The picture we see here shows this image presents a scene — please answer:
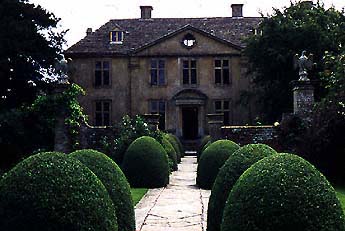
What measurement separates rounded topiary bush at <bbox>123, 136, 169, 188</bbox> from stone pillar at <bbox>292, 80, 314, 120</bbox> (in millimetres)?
6124

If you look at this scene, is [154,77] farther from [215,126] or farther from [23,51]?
[215,126]

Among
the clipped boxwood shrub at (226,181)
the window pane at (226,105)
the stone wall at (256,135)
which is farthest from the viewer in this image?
the window pane at (226,105)

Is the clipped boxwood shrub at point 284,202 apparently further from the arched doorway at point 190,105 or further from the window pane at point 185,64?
the window pane at point 185,64

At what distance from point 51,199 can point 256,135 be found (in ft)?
52.8

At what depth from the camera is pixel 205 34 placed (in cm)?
3884

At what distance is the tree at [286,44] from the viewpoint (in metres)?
30.3

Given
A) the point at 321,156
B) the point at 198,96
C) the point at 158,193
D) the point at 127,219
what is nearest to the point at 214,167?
the point at 158,193

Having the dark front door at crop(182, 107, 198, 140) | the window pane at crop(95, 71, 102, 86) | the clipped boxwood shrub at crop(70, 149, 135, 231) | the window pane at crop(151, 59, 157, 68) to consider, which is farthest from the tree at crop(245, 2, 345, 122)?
the clipped boxwood shrub at crop(70, 149, 135, 231)

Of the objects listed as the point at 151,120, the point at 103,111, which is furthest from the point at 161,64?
the point at 151,120

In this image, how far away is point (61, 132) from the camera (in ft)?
68.8

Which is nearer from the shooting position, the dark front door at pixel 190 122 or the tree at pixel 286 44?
the tree at pixel 286 44

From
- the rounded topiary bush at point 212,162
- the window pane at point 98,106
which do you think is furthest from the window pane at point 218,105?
the rounded topiary bush at point 212,162

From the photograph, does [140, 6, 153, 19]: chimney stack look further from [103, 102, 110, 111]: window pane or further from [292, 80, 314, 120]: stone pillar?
[292, 80, 314, 120]: stone pillar

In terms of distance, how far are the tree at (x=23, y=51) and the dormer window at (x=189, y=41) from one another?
1117 centimetres
